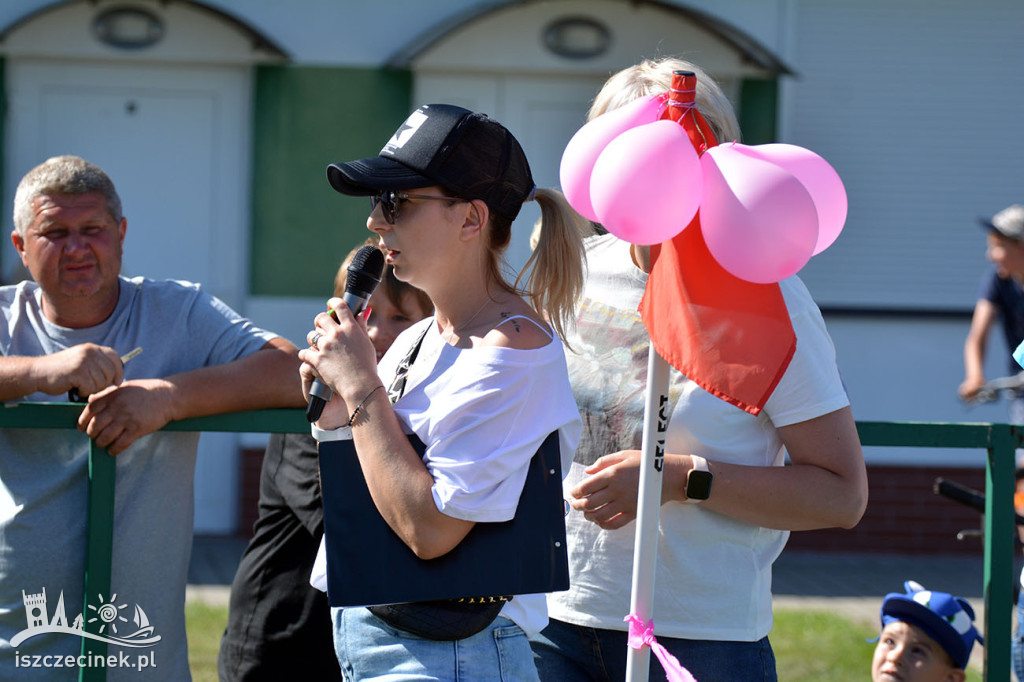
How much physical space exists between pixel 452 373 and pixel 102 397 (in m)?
1.03

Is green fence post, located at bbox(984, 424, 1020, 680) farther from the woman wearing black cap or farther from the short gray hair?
the short gray hair

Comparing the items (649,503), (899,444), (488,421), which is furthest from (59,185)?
(899,444)

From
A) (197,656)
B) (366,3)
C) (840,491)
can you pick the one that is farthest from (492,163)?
(366,3)

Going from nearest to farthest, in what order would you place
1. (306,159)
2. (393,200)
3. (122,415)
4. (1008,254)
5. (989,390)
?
1. (393,200)
2. (122,415)
3. (1008,254)
4. (989,390)
5. (306,159)

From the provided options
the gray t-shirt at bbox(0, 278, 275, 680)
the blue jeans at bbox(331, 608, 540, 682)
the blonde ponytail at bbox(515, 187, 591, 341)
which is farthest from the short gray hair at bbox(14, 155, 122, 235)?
the blue jeans at bbox(331, 608, 540, 682)

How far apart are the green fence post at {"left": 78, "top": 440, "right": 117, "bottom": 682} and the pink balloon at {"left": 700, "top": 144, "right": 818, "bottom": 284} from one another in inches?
56.9

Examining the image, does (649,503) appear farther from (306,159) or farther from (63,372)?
(306,159)

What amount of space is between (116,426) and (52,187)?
27.2 inches

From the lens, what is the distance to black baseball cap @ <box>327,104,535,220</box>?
212 cm

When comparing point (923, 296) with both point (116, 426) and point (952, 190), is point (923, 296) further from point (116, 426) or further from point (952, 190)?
point (116, 426)

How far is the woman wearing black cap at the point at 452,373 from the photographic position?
2025 mm

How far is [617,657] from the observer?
2486mm

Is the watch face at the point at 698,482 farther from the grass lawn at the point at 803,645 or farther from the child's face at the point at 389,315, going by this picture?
the grass lawn at the point at 803,645

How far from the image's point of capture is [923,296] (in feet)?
26.1
